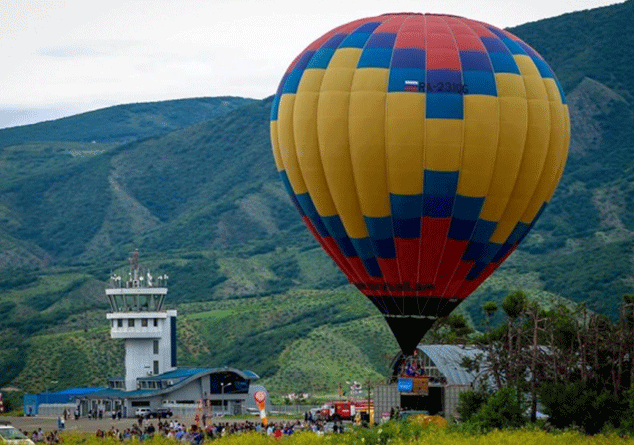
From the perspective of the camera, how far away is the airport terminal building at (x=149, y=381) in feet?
364

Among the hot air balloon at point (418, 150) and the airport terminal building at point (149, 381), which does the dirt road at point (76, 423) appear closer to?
the airport terminal building at point (149, 381)

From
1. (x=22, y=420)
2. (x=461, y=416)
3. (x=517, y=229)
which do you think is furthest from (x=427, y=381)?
(x=22, y=420)

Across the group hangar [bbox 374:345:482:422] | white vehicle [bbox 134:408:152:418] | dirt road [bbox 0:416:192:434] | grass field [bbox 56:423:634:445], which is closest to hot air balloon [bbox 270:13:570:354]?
hangar [bbox 374:345:482:422]

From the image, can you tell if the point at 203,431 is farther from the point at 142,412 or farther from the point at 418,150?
Result: the point at 142,412

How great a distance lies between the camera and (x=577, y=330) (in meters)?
68.9

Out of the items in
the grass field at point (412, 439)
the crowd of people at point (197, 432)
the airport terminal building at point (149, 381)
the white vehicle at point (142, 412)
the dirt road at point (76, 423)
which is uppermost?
the airport terminal building at point (149, 381)

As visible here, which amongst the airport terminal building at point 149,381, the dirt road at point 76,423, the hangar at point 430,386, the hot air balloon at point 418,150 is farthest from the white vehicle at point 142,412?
the hot air balloon at point 418,150

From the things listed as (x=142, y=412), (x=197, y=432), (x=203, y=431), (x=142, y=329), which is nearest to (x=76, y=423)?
(x=142, y=412)

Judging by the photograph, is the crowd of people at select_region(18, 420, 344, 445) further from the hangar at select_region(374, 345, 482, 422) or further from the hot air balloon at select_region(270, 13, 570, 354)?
the hot air balloon at select_region(270, 13, 570, 354)

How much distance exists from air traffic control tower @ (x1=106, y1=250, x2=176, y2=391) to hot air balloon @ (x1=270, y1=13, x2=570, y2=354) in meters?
46.4

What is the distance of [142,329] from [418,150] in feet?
173

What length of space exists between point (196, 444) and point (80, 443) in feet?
45.8

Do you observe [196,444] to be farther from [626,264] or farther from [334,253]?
[626,264]

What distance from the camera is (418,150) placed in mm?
65812
